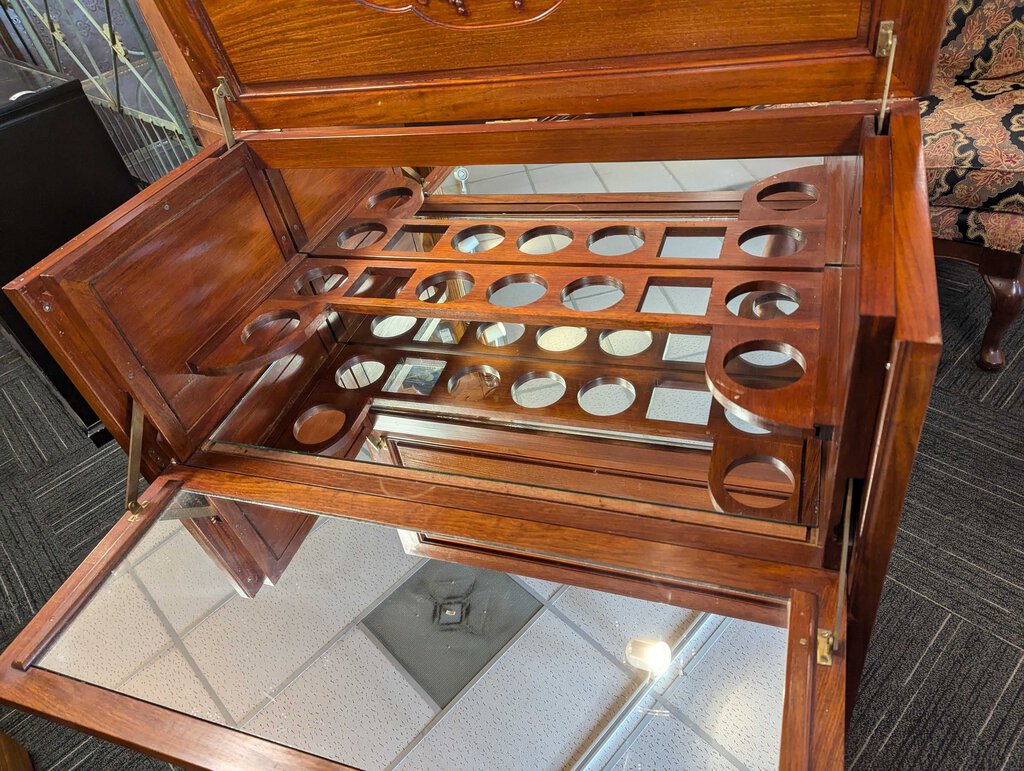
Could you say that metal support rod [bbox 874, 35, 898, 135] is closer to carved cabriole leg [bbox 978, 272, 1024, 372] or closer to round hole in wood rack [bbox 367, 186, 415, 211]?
round hole in wood rack [bbox 367, 186, 415, 211]

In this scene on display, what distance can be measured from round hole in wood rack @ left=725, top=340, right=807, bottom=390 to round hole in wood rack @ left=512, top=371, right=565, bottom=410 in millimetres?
159

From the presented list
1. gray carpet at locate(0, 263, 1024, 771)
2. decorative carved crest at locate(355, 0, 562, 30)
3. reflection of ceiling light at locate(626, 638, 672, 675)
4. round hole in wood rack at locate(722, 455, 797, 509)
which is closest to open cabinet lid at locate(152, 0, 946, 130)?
decorative carved crest at locate(355, 0, 562, 30)

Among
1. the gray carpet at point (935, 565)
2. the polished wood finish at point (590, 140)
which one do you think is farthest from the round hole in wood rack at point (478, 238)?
the gray carpet at point (935, 565)

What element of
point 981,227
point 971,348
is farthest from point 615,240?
point 971,348

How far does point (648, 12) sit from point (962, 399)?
36.9 inches

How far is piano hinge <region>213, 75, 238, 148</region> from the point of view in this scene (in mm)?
625

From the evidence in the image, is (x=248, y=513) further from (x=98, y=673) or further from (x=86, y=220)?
(x=86, y=220)

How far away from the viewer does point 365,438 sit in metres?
0.63

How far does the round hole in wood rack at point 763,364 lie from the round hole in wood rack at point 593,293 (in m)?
0.11

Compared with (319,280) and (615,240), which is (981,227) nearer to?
(615,240)

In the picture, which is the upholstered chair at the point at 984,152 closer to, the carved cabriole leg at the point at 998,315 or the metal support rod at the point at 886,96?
the carved cabriole leg at the point at 998,315

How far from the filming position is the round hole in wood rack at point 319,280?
0.73 metres

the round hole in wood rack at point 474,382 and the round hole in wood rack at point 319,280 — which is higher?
the round hole in wood rack at point 319,280

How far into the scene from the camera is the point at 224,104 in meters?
0.64
